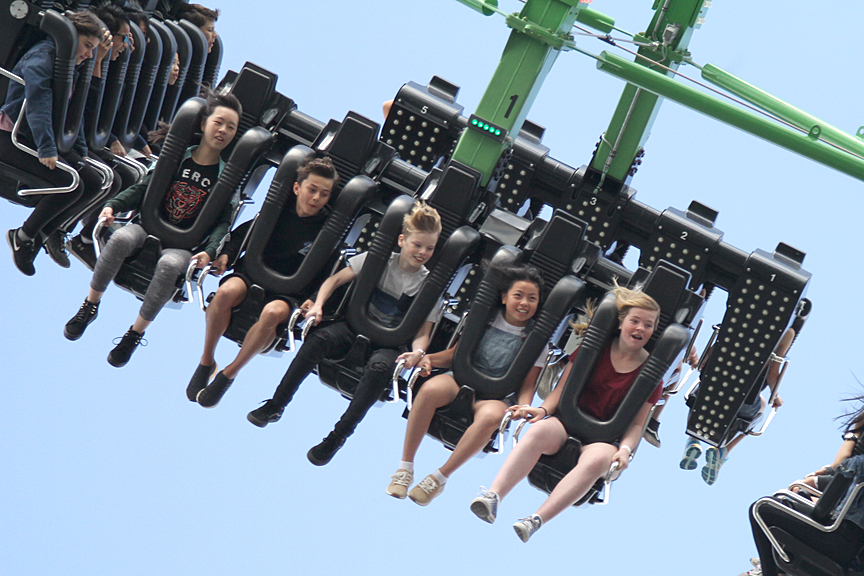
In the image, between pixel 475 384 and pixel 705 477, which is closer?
pixel 475 384

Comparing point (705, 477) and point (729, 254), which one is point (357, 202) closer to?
point (729, 254)

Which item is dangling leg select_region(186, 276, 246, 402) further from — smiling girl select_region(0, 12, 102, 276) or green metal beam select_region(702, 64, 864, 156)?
green metal beam select_region(702, 64, 864, 156)

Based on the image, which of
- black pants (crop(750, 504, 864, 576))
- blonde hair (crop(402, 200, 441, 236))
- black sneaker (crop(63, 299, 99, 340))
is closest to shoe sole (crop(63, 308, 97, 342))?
black sneaker (crop(63, 299, 99, 340))

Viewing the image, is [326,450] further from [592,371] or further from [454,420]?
[592,371]

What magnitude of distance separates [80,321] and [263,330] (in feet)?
3.58

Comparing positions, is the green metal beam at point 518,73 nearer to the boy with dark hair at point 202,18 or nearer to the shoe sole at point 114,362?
the shoe sole at point 114,362

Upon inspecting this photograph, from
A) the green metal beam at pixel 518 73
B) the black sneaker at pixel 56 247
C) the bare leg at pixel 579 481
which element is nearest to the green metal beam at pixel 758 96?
the green metal beam at pixel 518 73

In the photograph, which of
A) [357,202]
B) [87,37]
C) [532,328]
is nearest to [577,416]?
[532,328]

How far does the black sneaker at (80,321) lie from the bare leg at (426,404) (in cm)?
180

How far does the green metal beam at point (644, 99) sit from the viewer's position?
275 inches

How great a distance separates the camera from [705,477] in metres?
6.45

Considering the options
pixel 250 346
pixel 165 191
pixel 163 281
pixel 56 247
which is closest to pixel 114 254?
pixel 163 281

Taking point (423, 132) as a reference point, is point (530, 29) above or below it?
above

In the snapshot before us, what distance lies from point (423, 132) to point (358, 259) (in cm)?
119
